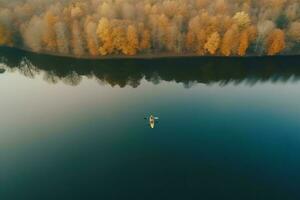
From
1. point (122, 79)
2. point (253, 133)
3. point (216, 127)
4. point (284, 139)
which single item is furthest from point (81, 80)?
point (284, 139)

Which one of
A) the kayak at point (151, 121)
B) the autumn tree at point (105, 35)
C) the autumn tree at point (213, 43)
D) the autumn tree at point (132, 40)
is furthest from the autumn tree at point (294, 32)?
the kayak at point (151, 121)

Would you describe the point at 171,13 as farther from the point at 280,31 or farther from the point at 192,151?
the point at 192,151

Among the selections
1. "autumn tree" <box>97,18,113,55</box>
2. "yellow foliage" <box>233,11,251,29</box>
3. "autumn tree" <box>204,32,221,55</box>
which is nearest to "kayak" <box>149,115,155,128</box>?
"autumn tree" <box>97,18,113,55</box>

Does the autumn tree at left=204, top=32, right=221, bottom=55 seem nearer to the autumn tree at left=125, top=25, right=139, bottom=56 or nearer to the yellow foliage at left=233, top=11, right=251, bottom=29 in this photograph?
the yellow foliage at left=233, top=11, right=251, bottom=29

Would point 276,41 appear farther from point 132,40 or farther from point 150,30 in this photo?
point 132,40

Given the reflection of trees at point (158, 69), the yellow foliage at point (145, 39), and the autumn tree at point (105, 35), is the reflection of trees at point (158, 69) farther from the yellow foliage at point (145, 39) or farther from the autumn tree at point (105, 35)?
the yellow foliage at point (145, 39)

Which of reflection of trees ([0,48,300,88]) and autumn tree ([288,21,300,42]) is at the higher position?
autumn tree ([288,21,300,42])
